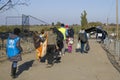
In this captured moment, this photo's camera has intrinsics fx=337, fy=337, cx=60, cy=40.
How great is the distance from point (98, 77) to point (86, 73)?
3.77 ft

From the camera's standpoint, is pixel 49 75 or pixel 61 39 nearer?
pixel 49 75

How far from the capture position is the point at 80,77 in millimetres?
12188

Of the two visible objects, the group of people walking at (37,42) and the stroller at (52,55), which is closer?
the group of people walking at (37,42)

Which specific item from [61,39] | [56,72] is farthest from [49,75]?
[61,39]

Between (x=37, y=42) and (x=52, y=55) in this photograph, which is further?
(x=37, y=42)

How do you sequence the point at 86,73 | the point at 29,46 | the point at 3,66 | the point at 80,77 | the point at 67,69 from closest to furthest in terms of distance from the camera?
1. the point at 80,77
2. the point at 86,73
3. the point at 67,69
4. the point at 3,66
5. the point at 29,46

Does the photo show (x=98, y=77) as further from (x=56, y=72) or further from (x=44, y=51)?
(x=44, y=51)

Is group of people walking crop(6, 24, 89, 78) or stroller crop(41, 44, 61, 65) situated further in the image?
stroller crop(41, 44, 61, 65)

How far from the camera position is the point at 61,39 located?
1794cm

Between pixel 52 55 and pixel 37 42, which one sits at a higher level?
pixel 37 42

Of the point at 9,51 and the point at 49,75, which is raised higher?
the point at 9,51

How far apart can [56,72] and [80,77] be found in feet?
5.34

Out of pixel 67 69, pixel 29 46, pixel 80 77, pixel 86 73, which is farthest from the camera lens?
pixel 29 46

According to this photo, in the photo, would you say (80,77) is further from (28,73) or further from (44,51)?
(44,51)
